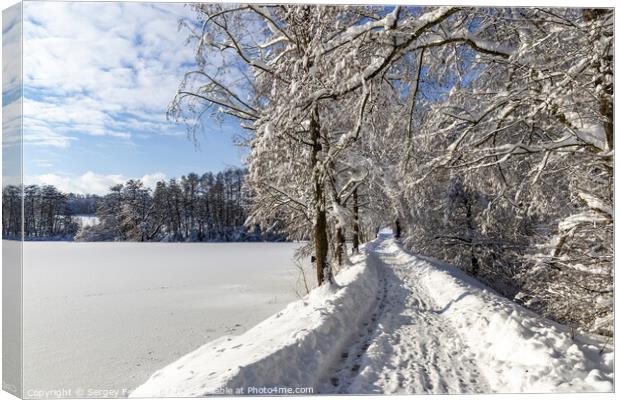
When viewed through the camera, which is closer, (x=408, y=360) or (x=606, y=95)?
(x=606, y=95)

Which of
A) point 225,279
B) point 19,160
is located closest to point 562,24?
point 19,160

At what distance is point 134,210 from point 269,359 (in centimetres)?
293

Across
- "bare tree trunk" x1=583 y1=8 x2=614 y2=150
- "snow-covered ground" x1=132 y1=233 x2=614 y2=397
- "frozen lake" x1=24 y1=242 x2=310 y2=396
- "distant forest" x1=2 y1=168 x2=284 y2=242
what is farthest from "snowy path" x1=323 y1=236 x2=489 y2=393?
"distant forest" x1=2 y1=168 x2=284 y2=242

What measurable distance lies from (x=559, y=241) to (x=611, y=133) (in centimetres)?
132

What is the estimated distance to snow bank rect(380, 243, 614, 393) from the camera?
3.43 metres

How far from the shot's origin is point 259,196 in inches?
348

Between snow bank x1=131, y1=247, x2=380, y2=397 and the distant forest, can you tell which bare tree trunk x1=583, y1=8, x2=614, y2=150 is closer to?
snow bank x1=131, y1=247, x2=380, y2=397

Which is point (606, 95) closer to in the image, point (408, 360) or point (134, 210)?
point (408, 360)

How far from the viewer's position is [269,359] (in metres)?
3.65

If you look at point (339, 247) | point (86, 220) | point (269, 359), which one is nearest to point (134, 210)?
point (86, 220)

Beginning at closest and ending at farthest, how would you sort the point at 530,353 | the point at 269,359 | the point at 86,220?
the point at 269,359 < the point at 530,353 < the point at 86,220

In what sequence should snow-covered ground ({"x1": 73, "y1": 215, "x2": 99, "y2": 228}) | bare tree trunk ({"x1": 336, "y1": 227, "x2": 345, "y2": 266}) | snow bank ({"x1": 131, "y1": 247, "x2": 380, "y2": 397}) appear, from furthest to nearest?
bare tree trunk ({"x1": 336, "y1": 227, "x2": 345, "y2": 266})
snow-covered ground ({"x1": 73, "y1": 215, "x2": 99, "y2": 228})
snow bank ({"x1": 131, "y1": 247, "x2": 380, "y2": 397})

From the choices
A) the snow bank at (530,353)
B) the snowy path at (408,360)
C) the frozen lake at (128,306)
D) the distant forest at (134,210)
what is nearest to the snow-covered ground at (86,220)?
the distant forest at (134,210)

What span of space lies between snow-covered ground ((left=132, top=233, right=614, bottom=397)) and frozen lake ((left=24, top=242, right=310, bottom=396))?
0.75 m
